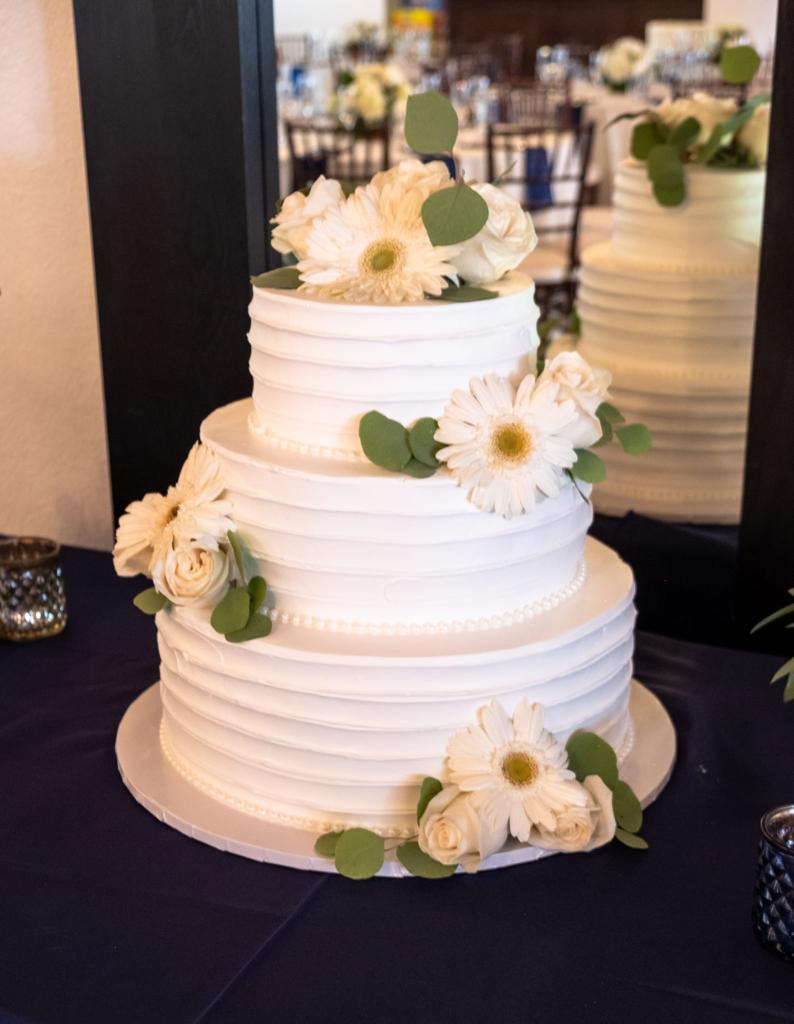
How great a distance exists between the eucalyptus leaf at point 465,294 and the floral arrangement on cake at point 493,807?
0.55 m

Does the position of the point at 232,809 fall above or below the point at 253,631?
below

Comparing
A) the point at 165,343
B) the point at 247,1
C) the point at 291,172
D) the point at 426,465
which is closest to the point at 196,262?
the point at 165,343

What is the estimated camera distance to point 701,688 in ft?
7.65

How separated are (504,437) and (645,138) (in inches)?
72.9

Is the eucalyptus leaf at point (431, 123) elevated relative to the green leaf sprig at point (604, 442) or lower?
elevated

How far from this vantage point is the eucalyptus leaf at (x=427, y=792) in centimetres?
178

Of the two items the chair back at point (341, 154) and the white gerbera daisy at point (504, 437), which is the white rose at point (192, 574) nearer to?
the white gerbera daisy at point (504, 437)

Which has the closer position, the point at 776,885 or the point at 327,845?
the point at 776,885

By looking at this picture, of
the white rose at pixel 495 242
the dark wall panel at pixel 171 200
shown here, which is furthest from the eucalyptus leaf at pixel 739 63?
the white rose at pixel 495 242

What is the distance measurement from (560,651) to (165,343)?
4.35 ft

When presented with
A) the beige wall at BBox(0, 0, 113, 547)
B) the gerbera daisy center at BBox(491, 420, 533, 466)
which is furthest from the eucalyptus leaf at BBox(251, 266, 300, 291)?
the beige wall at BBox(0, 0, 113, 547)

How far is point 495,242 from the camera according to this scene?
184 centimetres

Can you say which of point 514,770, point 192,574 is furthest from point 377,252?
point 514,770

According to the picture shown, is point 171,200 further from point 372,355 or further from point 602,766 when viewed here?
point 602,766
